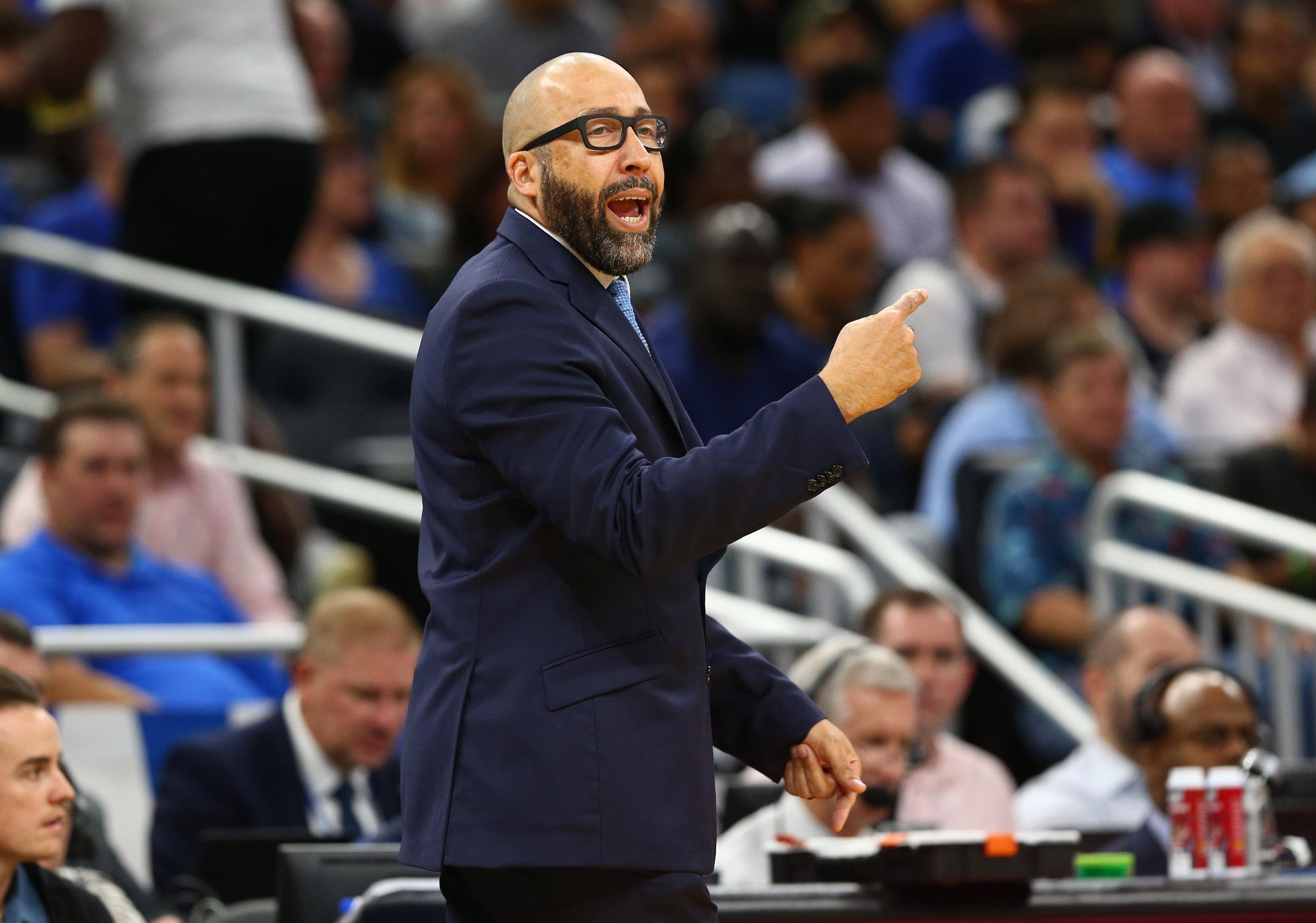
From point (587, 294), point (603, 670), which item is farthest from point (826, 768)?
point (587, 294)

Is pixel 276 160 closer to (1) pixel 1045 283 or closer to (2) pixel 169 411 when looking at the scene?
(2) pixel 169 411

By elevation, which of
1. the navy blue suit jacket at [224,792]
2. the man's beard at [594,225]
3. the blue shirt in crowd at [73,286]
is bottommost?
the navy blue suit jacket at [224,792]

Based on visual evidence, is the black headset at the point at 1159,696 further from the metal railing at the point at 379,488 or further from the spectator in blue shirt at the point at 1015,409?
the spectator in blue shirt at the point at 1015,409

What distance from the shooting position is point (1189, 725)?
449 cm

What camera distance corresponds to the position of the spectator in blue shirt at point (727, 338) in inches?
274

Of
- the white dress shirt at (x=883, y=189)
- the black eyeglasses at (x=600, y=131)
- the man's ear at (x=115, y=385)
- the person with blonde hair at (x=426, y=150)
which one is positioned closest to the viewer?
the black eyeglasses at (x=600, y=131)

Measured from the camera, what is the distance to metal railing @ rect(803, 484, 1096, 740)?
19.7 ft

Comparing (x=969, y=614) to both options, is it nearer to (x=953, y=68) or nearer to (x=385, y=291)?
(x=385, y=291)

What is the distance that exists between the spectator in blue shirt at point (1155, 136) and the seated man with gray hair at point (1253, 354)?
1720 millimetres

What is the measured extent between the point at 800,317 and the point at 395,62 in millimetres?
2760

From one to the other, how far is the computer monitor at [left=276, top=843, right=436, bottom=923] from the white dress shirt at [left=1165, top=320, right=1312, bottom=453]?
4.62m

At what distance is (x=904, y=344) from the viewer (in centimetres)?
248

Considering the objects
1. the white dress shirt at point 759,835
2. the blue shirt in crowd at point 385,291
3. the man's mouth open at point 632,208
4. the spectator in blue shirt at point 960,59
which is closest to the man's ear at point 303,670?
the white dress shirt at point 759,835

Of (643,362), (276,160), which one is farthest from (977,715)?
(643,362)
